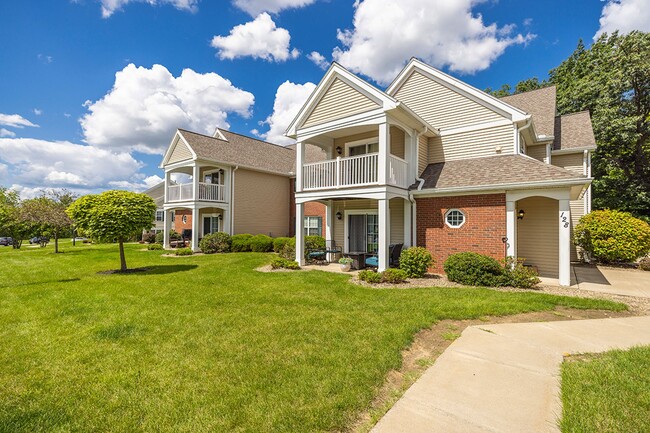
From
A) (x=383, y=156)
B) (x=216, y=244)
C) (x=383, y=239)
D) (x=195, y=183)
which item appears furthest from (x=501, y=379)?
(x=195, y=183)

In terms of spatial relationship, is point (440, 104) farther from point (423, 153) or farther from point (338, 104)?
point (338, 104)

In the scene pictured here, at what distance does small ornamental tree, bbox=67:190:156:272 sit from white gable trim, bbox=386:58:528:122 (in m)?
12.1

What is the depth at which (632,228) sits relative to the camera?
11.9 meters

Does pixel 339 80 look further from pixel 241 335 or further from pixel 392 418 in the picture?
pixel 392 418

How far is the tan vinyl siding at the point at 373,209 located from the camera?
12.6 meters

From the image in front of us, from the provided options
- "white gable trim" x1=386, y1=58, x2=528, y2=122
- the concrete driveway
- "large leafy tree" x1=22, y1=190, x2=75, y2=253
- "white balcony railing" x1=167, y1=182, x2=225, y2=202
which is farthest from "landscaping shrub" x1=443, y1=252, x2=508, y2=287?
"large leafy tree" x1=22, y1=190, x2=75, y2=253

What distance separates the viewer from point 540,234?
448 inches

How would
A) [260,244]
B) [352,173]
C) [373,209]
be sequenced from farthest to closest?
[260,244]
[373,209]
[352,173]

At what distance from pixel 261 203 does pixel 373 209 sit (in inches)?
411

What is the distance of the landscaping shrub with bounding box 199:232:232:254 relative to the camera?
58.7 ft

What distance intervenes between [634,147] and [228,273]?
77.1 ft

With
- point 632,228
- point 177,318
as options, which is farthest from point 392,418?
point 632,228

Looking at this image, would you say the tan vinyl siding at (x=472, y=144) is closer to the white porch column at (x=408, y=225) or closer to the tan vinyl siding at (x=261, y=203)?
the white porch column at (x=408, y=225)

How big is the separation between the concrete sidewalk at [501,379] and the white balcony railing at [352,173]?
6426 mm
